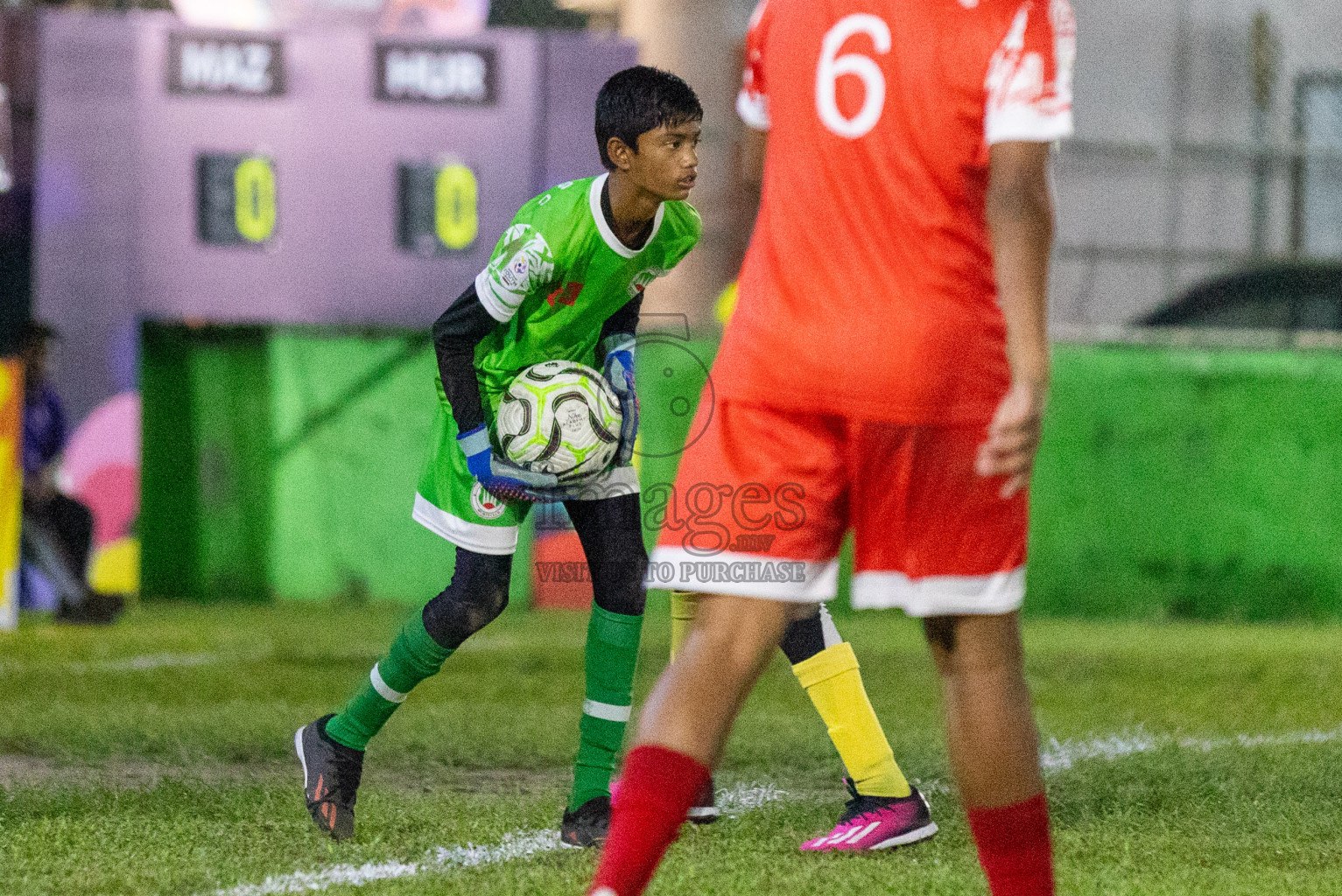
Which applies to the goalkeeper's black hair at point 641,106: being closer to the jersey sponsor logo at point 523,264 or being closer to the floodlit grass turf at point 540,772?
the jersey sponsor logo at point 523,264

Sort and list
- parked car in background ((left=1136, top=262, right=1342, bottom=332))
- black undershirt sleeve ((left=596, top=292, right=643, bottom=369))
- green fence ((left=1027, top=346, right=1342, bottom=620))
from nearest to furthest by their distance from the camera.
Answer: black undershirt sleeve ((left=596, top=292, right=643, bottom=369))
green fence ((left=1027, top=346, right=1342, bottom=620))
parked car in background ((left=1136, top=262, right=1342, bottom=332))

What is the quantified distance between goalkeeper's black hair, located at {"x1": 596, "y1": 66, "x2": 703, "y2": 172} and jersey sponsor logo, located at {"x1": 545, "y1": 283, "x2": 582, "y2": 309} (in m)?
0.31

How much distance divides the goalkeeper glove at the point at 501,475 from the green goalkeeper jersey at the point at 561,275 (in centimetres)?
26

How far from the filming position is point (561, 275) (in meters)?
4.18

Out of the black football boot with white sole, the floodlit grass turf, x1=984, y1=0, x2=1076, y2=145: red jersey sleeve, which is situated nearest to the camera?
x1=984, y1=0, x2=1076, y2=145: red jersey sleeve

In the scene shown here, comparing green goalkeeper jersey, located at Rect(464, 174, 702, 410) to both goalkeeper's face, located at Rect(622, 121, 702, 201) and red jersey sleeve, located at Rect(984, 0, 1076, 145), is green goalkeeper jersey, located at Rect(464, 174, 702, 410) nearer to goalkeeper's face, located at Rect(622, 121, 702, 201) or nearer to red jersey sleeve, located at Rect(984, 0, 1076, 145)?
goalkeeper's face, located at Rect(622, 121, 702, 201)

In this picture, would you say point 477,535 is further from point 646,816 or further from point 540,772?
point 646,816

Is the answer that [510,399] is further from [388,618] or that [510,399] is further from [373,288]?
[373,288]

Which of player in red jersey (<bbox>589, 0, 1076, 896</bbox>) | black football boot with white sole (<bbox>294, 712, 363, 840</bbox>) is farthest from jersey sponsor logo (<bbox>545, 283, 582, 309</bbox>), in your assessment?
player in red jersey (<bbox>589, 0, 1076, 896</bbox>)

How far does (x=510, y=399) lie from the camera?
4.37m

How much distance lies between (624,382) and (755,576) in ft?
6.20

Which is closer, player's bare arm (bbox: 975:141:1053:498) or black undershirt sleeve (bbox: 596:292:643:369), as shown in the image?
player's bare arm (bbox: 975:141:1053:498)

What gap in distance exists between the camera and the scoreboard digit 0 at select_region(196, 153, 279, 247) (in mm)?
12172

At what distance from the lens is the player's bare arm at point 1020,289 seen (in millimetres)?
2559
